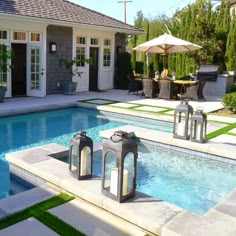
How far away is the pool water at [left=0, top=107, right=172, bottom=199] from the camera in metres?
7.55

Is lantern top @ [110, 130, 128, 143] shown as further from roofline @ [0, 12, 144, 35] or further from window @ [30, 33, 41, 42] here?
window @ [30, 33, 41, 42]

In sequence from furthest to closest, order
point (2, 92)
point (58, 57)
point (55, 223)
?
1. point (58, 57)
2. point (2, 92)
3. point (55, 223)

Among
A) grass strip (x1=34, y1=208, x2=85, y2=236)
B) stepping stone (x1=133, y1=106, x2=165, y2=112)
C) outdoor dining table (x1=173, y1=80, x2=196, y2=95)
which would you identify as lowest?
grass strip (x1=34, y1=208, x2=85, y2=236)

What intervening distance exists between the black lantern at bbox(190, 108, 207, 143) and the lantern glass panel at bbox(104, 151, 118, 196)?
10.2 ft

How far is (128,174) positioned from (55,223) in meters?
0.97

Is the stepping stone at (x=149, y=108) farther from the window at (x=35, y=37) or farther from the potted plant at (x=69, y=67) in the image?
the window at (x=35, y=37)

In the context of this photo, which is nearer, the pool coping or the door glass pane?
the pool coping

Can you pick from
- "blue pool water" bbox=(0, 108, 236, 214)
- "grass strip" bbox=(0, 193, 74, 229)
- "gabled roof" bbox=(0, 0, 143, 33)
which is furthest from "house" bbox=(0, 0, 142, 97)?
"grass strip" bbox=(0, 193, 74, 229)

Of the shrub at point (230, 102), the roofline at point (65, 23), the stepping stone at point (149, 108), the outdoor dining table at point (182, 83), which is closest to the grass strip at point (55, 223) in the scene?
the stepping stone at point (149, 108)

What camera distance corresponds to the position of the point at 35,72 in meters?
13.3

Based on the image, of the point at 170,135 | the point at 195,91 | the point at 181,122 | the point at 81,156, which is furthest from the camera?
the point at 195,91

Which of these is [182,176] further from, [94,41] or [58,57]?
[94,41]

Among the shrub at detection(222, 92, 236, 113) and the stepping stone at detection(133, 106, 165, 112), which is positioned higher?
the shrub at detection(222, 92, 236, 113)

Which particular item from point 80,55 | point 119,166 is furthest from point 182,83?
point 119,166
